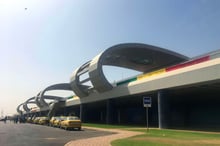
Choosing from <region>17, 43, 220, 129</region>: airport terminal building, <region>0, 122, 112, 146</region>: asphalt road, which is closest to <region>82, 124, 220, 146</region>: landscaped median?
<region>0, 122, 112, 146</region>: asphalt road

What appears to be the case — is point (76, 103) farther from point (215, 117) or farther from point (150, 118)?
point (215, 117)

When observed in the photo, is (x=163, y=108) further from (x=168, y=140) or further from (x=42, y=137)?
(x=168, y=140)

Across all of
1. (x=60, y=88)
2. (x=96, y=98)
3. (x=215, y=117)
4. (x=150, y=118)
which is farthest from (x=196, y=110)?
(x=60, y=88)

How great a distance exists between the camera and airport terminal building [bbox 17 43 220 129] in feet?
108

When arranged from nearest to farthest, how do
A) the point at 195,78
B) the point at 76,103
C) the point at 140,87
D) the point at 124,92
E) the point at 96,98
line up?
the point at 195,78 < the point at 140,87 < the point at 124,92 < the point at 96,98 < the point at 76,103

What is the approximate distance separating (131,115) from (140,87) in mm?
41479

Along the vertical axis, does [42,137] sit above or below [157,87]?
below

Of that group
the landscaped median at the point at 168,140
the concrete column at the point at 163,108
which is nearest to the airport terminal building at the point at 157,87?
the concrete column at the point at 163,108

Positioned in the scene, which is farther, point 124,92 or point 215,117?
point 215,117

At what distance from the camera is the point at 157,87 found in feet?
124

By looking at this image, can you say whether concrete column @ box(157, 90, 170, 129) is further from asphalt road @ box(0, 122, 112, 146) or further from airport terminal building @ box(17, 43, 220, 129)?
asphalt road @ box(0, 122, 112, 146)

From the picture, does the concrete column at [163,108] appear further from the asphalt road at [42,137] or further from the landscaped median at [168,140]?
the landscaped median at [168,140]

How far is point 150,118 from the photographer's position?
73375 mm

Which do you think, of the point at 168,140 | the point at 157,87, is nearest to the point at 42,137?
the point at 168,140
